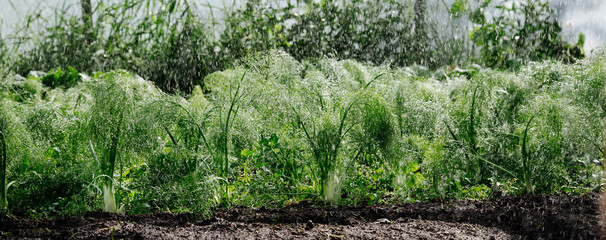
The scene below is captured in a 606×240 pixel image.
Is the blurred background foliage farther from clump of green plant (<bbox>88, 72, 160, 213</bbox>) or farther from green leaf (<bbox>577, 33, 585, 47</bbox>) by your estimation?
clump of green plant (<bbox>88, 72, 160, 213</bbox>)

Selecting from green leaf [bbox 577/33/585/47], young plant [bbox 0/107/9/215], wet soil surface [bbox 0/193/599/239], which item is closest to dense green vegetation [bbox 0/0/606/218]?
young plant [bbox 0/107/9/215]

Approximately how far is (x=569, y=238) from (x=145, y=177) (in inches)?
82.9

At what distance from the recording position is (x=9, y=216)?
254cm

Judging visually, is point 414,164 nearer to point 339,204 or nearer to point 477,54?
point 339,204

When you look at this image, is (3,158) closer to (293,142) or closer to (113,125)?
(113,125)

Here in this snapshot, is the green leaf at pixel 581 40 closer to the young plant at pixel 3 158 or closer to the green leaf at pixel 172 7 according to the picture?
the green leaf at pixel 172 7

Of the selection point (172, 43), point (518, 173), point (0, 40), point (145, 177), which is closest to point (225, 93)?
point (145, 177)

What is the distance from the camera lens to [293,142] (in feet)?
9.59

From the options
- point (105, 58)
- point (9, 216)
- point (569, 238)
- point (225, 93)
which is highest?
point (105, 58)

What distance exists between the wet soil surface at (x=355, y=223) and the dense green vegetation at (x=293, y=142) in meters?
0.18

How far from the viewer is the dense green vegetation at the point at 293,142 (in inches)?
102

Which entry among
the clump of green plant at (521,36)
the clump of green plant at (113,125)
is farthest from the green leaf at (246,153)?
the clump of green plant at (521,36)

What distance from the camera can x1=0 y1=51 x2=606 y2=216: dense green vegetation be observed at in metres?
2.60

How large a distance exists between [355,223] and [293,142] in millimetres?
703
